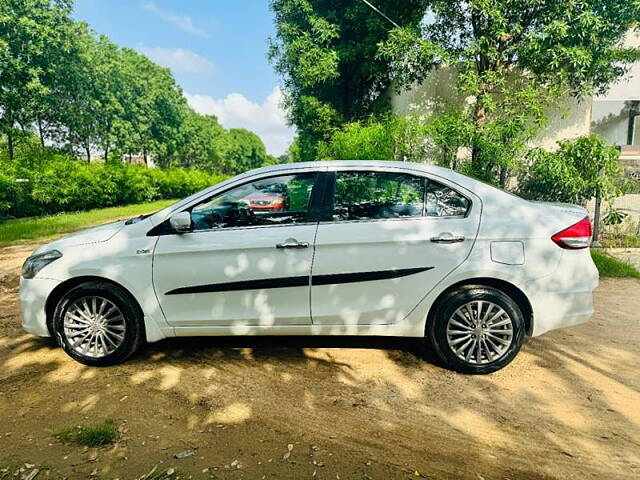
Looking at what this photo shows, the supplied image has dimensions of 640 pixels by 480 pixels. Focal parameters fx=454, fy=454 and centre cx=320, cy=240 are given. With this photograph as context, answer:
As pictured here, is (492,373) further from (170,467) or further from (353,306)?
(170,467)

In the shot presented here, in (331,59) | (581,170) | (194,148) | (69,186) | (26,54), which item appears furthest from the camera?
(194,148)

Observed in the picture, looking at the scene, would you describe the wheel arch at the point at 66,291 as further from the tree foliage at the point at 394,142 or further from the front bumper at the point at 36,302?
the tree foliage at the point at 394,142

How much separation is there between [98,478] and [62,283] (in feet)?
6.22

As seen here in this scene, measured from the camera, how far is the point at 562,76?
9.30 m

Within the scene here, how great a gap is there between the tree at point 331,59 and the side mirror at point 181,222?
31.7ft

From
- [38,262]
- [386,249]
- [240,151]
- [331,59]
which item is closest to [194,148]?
[240,151]

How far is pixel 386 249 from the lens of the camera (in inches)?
143

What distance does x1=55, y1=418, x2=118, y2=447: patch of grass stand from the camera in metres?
2.79

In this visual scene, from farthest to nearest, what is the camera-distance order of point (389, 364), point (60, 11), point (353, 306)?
1. point (60, 11)
2. point (389, 364)
3. point (353, 306)

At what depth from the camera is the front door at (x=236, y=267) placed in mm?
3678

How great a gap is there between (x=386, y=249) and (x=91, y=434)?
2407 millimetres

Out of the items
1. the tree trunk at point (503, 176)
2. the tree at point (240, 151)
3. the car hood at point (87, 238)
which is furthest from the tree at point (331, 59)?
the tree at point (240, 151)

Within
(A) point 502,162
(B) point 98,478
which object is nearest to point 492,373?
(B) point 98,478

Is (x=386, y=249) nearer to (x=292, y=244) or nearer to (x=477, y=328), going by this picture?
(x=292, y=244)
